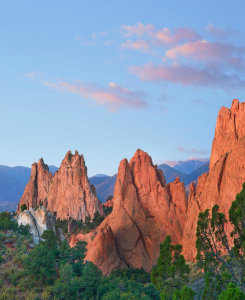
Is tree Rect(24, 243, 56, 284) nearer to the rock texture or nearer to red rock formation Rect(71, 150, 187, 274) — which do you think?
the rock texture

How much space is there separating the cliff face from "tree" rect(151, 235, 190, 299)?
2695 centimetres

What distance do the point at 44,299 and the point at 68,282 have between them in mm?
2503

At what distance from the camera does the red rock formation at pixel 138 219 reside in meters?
69.8

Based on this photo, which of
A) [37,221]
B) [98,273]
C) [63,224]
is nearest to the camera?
[98,273]

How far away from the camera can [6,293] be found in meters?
29.6

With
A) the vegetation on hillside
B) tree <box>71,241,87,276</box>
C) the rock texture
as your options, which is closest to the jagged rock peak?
the rock texture

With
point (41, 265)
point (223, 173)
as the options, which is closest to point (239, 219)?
point (41, 265)

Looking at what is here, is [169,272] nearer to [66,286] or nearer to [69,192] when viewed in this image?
[66,286]

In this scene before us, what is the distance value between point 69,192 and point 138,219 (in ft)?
111

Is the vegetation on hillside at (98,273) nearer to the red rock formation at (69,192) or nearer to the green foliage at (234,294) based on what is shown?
the green foliage at (234,294)

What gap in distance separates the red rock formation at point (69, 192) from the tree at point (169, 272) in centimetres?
6506

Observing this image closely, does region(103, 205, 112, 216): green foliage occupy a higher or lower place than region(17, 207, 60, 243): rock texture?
higher

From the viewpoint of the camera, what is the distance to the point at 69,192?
341 feet

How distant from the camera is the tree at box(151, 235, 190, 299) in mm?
31017
